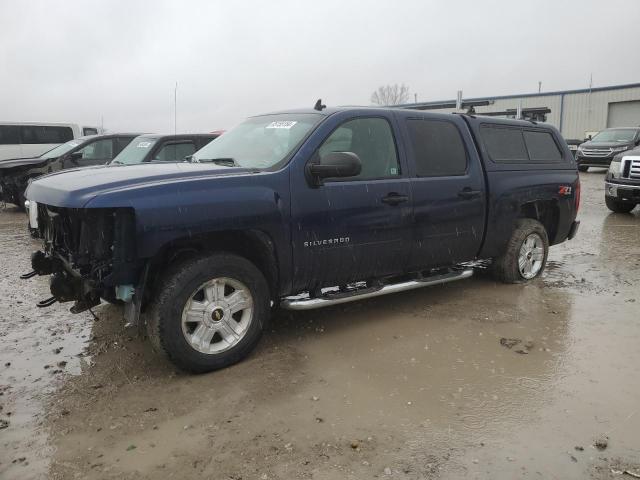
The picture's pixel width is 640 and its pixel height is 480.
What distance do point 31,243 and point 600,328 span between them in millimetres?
7837

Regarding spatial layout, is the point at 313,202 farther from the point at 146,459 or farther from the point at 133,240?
the point at 146,459

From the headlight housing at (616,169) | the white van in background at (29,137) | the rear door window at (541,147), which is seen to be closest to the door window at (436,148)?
the rear door window at (541,147)

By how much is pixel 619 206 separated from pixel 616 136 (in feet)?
37.9

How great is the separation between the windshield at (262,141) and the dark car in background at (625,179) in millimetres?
8463

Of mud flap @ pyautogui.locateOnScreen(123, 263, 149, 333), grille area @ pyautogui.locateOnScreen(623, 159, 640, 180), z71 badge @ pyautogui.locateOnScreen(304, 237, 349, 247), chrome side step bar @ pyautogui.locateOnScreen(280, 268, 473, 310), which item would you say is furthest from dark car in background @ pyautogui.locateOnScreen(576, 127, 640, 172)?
mud flap @ pyautogui.locateOnScreen(123, 263, 149, 333)

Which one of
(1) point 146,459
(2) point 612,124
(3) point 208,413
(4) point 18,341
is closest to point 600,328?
(3) point 208,413

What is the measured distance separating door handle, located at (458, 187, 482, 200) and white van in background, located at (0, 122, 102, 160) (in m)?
17.2

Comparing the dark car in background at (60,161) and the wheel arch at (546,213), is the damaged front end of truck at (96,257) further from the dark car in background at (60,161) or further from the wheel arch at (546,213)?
the dark car in background at (60,161)

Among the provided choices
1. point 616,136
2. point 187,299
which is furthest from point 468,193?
point 616,136

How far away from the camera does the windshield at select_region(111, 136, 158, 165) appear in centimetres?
822

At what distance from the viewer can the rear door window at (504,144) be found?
17.3 feet

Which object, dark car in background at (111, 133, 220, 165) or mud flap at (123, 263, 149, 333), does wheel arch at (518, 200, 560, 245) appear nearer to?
mud flap at (123, 263, 149, 333)

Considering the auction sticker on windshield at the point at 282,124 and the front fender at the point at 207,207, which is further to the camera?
the auction sticker on windshield at the point at 282,124

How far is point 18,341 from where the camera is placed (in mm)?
4152
